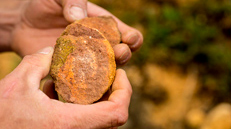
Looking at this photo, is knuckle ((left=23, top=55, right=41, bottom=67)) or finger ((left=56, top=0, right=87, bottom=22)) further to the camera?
finger ((left=56, top=0, right=87, bottom=22))

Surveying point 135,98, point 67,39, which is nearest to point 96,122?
point 67,39

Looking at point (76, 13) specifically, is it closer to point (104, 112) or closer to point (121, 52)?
point (121, 52)

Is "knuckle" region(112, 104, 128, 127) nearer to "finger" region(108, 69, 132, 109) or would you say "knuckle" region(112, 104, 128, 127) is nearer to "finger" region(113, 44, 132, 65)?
"finger" region(108, 69, 132, 109)

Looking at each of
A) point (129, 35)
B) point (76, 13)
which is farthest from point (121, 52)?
point (76, 13)

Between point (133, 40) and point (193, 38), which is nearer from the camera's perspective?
point (133, 40)

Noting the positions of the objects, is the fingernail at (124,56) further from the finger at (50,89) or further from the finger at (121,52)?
the finger at (50,89)

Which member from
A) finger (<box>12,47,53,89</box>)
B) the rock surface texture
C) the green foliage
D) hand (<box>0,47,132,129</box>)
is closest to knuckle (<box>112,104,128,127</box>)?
hand (<box>0,47,132,129</box>)

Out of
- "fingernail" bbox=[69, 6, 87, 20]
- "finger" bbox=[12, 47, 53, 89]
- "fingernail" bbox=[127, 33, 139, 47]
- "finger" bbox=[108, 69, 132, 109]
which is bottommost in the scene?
"finger" bbox=[108, 69, 132, 109]
